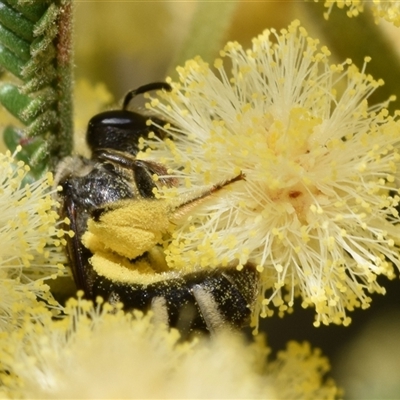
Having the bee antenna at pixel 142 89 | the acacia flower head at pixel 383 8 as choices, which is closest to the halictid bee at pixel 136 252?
the bee antenna at pixel 142 89

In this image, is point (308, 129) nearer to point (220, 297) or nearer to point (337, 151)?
point (337, 151)

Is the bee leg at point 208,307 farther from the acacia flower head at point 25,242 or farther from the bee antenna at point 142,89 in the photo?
the bee antenna at point 142,89

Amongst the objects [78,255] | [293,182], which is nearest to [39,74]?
[78,255]

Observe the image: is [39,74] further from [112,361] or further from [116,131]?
[112,361]

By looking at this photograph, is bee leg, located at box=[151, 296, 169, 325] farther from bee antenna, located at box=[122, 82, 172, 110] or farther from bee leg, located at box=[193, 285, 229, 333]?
bee antenna, located at box=[122, 82, 172, 110]

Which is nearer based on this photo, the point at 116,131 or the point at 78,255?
the point at 78,255

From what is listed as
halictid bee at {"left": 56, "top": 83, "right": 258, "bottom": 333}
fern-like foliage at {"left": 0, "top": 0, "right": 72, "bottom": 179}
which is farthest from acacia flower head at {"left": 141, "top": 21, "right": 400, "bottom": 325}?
fern-like foliage at {"left": 0, "top": 0, "right": 72, "bottom": 179}
